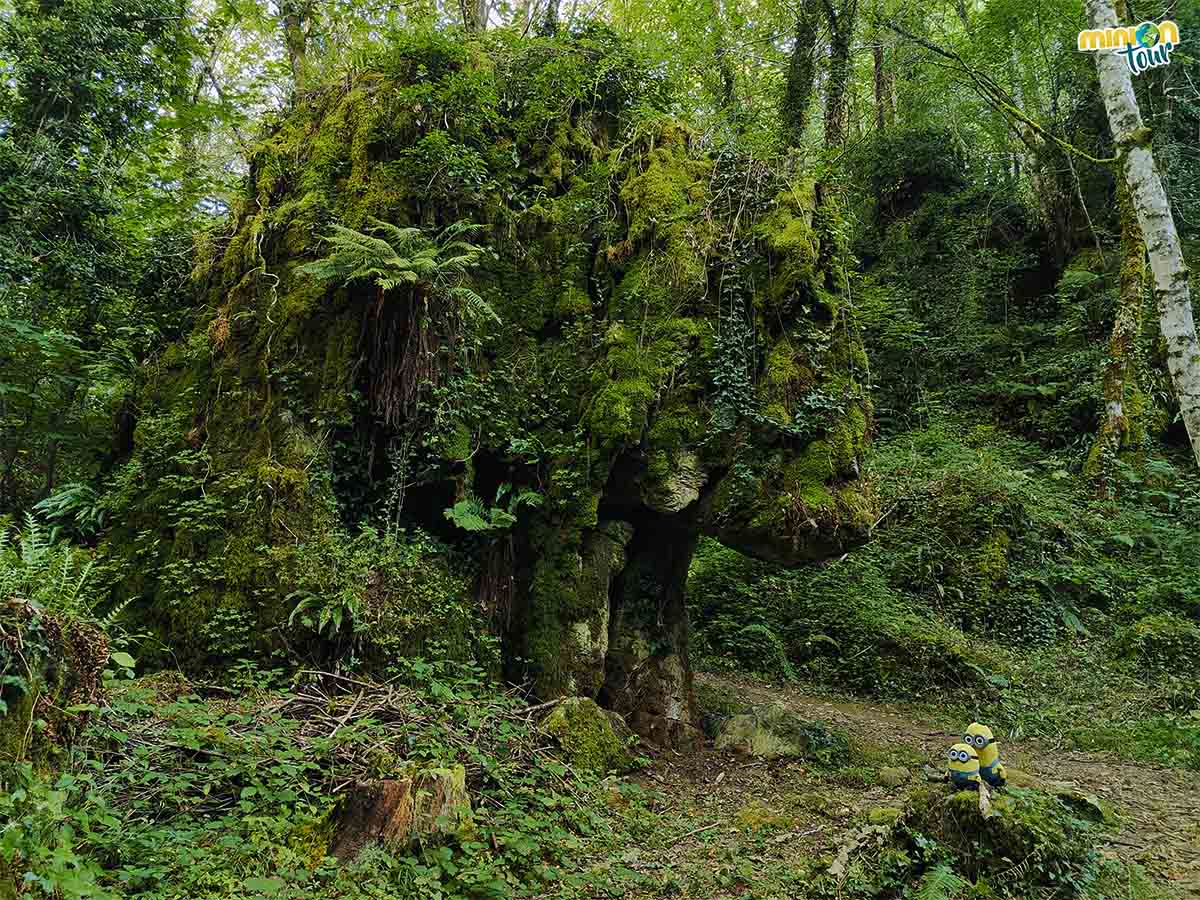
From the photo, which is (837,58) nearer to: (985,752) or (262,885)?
(985,752)

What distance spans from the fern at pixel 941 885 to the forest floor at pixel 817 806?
638mm

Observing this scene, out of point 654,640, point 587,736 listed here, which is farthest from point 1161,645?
point 587,736

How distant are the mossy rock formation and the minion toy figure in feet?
7.90

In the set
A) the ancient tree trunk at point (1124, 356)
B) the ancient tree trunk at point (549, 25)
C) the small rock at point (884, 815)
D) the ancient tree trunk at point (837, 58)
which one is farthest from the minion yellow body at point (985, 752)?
the ancient tree trunk at point (837, 58)

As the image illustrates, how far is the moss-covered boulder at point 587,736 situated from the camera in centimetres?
604

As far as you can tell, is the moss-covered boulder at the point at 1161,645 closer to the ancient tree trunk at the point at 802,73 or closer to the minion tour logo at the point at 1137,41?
the minion tour logo at the point at 1137,41

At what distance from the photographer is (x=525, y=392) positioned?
764 centimetres

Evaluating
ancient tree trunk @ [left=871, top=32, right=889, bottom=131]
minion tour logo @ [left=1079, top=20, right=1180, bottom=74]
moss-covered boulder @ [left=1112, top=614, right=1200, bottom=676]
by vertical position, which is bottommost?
moss-covered boulder @ [left=1112, top=614, right=1200, bottom=676]

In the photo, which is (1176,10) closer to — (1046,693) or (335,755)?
(1046,693)

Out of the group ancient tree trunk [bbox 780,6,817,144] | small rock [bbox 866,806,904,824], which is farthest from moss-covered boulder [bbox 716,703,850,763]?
ancient tree trunk [bbox 780,6,817,144]

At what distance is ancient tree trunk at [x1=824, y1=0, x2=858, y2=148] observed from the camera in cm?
1483

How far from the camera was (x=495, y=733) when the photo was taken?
18.4 ft

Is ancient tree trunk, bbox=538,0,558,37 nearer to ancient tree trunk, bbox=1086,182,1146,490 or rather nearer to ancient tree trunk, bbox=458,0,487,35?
ancient tree trunk, bbox=458,0,487,35

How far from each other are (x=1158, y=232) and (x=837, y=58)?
9.49 metres
